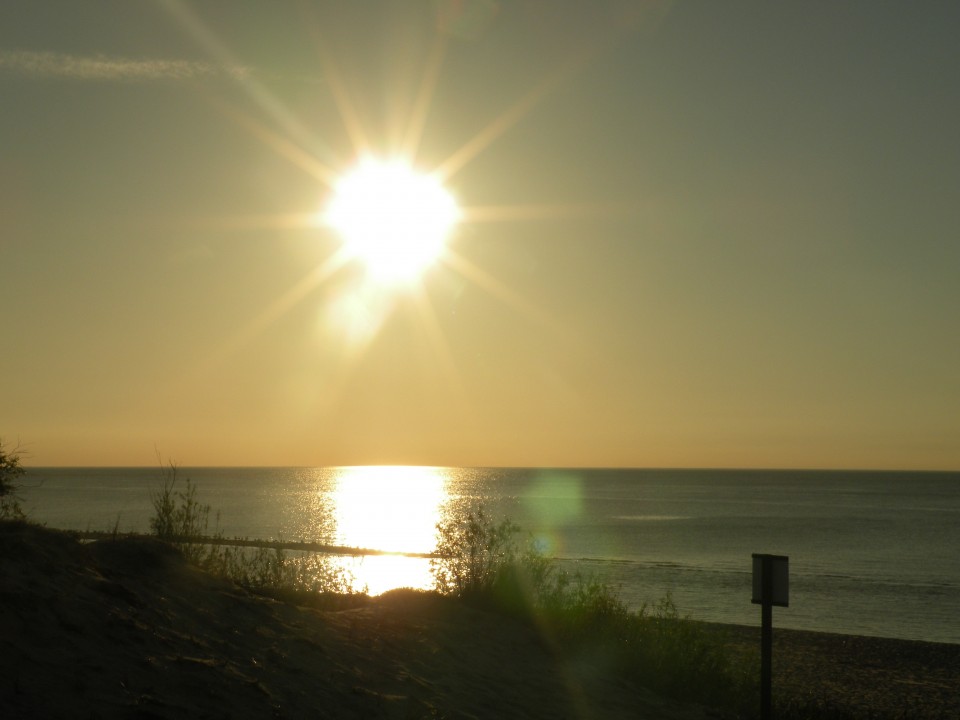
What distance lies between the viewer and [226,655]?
740 centimetres

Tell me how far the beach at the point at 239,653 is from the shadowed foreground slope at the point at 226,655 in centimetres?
2

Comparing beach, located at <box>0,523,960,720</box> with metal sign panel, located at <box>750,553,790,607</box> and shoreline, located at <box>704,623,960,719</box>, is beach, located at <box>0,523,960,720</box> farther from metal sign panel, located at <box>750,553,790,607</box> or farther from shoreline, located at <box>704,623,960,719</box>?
shoreline, located at <box>704,623,960,719</box>

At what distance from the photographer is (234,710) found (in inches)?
255

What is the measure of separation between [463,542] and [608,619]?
2.36 m

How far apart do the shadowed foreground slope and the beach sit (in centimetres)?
2

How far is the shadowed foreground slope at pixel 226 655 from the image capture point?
20.1 ft

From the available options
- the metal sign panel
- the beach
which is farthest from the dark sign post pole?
the beach

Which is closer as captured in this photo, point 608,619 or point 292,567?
point 292,567

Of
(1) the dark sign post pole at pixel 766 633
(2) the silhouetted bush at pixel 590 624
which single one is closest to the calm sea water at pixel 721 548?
(2) the silhouetted bush at pixel 590 624

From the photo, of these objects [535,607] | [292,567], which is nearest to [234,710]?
[292,567]

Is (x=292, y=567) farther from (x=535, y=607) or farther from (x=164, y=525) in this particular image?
(x=535, y=607)

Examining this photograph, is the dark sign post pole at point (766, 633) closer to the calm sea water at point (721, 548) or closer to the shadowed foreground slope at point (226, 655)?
the shadowed foreground slope at point (226, 655)

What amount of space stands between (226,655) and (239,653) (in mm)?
191

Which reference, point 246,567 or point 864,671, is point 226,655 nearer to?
point 246,567
